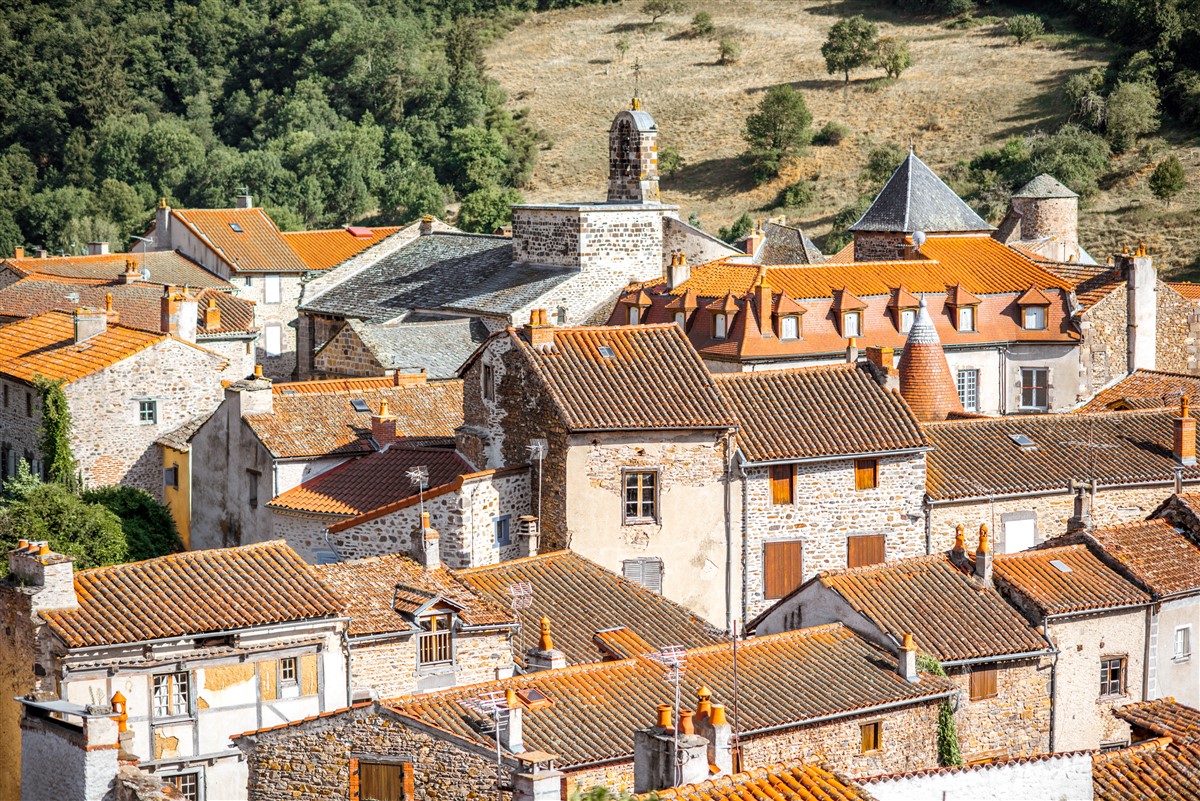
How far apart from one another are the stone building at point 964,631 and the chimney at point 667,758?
31.3ft

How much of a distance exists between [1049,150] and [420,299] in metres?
38.4

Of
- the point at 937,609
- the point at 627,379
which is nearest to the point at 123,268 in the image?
the point at 627,379

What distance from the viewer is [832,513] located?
126 ft

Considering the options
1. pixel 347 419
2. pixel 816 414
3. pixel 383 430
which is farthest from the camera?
pixel 347 419

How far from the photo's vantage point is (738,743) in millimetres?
26844

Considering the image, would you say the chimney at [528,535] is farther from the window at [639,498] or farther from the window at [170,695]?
the window at [170,695]

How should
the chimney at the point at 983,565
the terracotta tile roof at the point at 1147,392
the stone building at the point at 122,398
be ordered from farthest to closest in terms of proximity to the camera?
1. the terracotta tile roof at the point at 1147,392
2. the stone building at the point at 122,398
3. the chimney at the point at 983,565

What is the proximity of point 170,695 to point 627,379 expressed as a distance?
1233 cm

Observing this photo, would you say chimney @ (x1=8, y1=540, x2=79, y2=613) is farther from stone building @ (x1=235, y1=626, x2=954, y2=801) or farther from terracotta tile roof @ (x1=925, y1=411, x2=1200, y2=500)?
terracotta tile roof @ (x1=925, y1=411, x2=1200, y2=500)

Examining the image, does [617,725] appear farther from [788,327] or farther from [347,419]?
[788,327]

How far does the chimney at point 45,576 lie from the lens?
91.7 feet

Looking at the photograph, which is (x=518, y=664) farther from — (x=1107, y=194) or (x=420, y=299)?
(x=1107, y=194)

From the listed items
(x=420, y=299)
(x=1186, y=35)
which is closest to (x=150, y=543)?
(x=420, y=299)

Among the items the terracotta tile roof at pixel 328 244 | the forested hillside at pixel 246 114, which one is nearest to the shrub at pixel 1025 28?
the forested hillside at pixel 246 114
